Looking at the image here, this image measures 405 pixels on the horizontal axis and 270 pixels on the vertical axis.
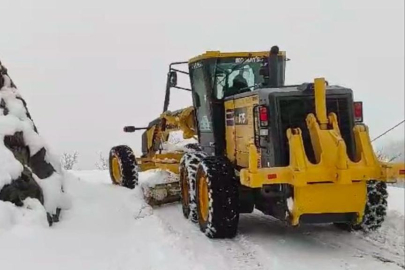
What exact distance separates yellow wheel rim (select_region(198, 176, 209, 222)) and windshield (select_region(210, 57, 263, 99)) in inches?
58.7

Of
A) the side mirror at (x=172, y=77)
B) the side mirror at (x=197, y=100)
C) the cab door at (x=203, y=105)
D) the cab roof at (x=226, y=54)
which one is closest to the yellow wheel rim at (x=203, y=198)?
the cab door at (x=203, y=105)

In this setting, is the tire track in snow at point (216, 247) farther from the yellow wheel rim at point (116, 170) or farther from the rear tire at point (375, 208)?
the yellow wheel rim at point (116, 170)

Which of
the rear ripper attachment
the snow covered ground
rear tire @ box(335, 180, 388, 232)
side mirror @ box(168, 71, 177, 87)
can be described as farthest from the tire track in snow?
side mirror @ box(168, 71, 177, 87)

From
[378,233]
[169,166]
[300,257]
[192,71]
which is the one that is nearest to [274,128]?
[300,257]

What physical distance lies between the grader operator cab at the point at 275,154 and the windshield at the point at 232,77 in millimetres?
15

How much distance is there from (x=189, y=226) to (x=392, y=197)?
13.5ft

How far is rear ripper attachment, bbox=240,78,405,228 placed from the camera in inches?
239

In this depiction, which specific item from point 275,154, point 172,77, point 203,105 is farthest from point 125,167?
point 275,154

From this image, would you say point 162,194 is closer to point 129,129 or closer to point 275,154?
point 129,129

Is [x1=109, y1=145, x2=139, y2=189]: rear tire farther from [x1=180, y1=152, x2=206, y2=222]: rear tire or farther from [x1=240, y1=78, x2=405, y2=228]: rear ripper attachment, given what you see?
[x1=240, y1=78, x2=405, y2=228]: rear ripper attachment

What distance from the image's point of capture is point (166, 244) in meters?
6.57

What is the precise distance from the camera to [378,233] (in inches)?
Result: 286

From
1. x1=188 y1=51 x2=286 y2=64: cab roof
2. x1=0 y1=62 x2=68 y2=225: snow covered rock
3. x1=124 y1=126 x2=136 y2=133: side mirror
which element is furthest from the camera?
x1=124 y1=126 x2=136 y2=133: side mirror

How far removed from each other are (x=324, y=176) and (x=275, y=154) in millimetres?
688
